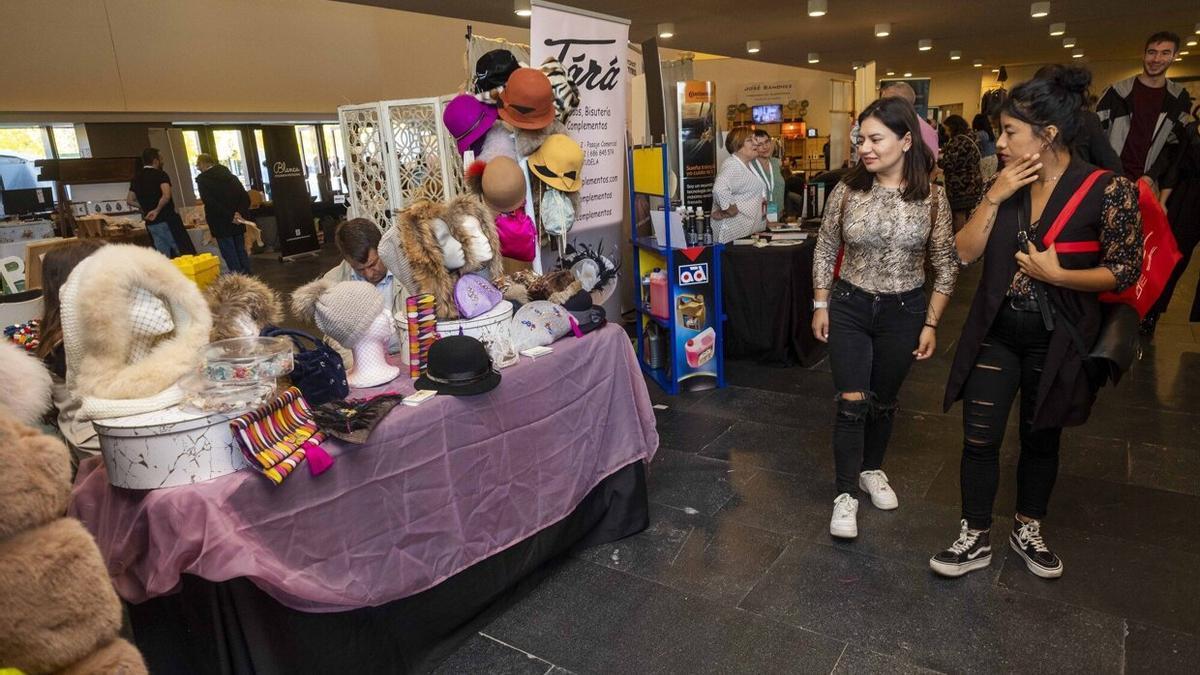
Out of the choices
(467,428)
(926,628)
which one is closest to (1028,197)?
(926,628)

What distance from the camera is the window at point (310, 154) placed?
10.8m

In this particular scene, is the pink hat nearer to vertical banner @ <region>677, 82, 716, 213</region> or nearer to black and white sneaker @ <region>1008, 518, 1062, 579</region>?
black and white sneaker @ <region>1008, 518, 1062, 579</region>

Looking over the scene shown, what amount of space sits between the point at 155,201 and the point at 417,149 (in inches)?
197

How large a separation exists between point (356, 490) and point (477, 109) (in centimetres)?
169

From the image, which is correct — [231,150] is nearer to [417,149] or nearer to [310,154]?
[310,154]

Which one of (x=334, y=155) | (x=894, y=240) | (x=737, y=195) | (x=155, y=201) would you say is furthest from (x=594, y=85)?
(x=334, y=155)

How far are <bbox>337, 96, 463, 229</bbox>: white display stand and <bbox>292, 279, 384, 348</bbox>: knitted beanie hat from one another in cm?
152

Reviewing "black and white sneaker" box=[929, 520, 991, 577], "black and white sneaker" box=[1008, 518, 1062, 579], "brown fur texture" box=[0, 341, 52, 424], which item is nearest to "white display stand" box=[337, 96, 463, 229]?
"brown fur texture" box=[0, 341, 52, 424]

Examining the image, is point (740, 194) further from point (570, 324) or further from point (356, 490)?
point (356, 490)

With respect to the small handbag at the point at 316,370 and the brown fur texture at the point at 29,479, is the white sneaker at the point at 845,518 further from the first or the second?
the brown fur texture at the point at 29,479

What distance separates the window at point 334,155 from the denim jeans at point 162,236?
4092 millimetres

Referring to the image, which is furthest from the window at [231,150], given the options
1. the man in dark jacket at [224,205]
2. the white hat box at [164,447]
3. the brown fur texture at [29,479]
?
the brown fur texture at [29,479]

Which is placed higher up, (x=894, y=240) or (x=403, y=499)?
(x=894, y=240)

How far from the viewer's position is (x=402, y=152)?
3418 mm
